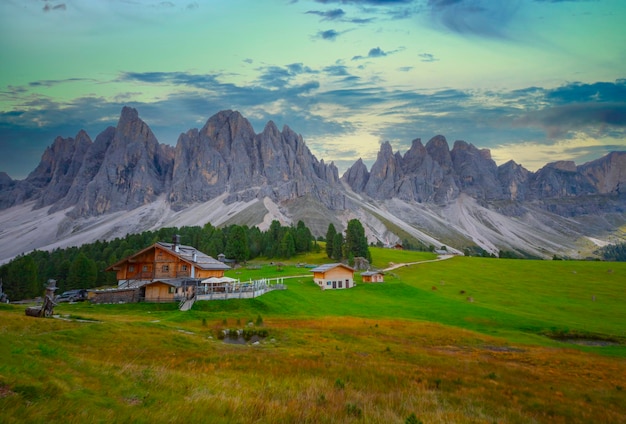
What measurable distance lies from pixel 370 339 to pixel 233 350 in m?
13.5

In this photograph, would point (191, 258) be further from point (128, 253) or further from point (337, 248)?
point (128, 253)

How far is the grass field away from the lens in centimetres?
959

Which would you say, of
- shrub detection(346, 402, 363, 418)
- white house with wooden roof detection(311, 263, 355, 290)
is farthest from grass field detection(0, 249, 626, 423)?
white house with wooden roof detection(311, 263, 355, 290)

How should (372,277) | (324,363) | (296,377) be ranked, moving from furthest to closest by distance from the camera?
(372,277) → (324,363) → (296,377)

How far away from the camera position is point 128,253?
377 ft

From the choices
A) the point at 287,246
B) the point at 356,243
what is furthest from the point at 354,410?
the point at 287,246

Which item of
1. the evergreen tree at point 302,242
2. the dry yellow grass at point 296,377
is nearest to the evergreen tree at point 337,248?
the evergreen tree at point 302,242

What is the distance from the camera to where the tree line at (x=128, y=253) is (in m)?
95.2

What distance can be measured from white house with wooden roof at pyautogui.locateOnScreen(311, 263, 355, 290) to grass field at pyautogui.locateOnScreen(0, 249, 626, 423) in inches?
295

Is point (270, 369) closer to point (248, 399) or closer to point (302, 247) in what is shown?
point (248, 399)

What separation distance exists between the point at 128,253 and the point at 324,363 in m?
108

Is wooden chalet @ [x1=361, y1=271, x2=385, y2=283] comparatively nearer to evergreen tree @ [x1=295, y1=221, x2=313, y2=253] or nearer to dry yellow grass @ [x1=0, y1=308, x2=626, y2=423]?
dry yellow grass @ [x1=0, y1=308, x2=626, y2=423]

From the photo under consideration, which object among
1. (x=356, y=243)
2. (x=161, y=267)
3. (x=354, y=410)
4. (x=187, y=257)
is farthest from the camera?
(x=356, y=243)

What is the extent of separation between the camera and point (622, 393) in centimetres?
2108
